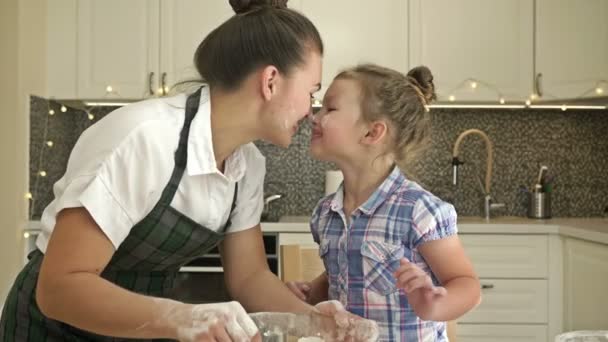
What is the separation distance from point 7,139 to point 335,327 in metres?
2.18

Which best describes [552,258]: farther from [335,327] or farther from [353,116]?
[335,327]

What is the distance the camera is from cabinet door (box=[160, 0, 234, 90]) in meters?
3.01

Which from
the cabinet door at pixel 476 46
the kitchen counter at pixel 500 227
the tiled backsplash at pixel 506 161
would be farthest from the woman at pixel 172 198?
the tiled backsplash at pixel 506 161

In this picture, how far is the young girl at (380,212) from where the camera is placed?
4.05ft

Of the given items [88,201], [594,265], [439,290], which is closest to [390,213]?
[439,290]

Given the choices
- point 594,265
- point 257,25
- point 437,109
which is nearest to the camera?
point 257,25

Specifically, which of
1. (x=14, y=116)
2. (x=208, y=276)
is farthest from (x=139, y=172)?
(x=14, y=116)

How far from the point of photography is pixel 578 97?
2951mm

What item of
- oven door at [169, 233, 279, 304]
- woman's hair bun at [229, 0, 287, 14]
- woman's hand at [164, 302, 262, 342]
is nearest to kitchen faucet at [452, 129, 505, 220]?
oven door at [169, 233, 279, 304]

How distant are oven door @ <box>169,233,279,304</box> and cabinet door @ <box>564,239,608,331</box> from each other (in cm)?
121

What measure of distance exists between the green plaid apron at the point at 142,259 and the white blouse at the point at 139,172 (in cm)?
2

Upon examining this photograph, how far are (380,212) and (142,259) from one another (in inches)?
18.1

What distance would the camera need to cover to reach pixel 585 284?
2.63m

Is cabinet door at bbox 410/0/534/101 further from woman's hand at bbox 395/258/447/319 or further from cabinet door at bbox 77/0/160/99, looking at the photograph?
woman's hand at bbox 395/258/447/319
